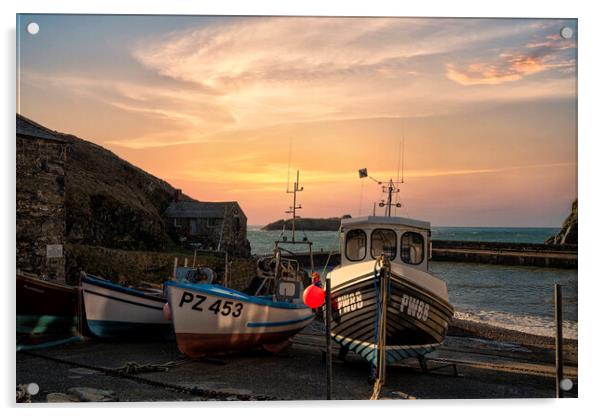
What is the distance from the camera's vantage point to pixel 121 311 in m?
13.6

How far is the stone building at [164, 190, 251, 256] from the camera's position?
37.5m

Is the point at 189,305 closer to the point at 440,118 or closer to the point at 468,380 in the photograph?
the point at 468,380

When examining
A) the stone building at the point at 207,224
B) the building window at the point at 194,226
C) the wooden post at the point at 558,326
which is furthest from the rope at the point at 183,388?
the building window at the point at 194,226

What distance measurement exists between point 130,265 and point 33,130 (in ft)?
43.2

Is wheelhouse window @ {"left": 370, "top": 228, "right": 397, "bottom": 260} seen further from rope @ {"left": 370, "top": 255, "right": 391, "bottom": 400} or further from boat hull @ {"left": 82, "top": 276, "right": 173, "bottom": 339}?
boat hull @ {"left": 82, "top": 276, "right": 173, "bottom": 339}

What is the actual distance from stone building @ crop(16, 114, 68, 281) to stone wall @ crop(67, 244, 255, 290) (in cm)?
668

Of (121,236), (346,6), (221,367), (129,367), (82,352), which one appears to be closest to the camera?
(346,6)

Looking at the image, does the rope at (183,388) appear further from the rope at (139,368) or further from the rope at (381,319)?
the rope at (381,319)

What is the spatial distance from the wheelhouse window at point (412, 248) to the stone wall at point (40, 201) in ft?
25.1

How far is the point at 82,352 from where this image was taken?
1215 centimetres

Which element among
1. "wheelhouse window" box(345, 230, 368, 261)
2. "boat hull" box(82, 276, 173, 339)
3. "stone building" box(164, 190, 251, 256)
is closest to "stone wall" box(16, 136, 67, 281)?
"boat hull" box(82, 276, 173, 339)

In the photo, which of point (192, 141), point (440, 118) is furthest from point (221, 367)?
point (440, 118)

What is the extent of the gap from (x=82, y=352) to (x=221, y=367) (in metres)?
3.06

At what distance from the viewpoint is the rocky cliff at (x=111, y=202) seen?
89.2ft
